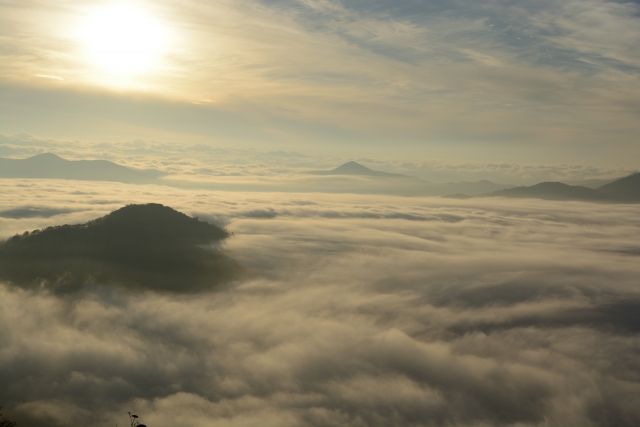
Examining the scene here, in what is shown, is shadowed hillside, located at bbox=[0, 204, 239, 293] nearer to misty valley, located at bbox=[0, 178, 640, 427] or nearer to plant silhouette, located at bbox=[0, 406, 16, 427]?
misty valley, located at bbox=[0, 178, 640, 427]

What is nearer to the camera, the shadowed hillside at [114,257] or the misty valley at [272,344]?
the misty valley at [272,344]

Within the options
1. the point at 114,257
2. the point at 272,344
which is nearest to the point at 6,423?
the point at 272,344

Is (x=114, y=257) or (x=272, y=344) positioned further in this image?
(x=114, y=257)

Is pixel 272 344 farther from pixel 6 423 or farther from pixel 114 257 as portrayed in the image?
pixel 114 257

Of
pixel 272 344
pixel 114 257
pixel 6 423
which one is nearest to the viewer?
pixel 6 423

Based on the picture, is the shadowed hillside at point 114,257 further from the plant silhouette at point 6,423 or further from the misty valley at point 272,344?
the plant silhouette at point 6,423

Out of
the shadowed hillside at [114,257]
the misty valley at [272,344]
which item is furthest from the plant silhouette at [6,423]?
the shadowed hillside at [114,257]

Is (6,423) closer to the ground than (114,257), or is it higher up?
closer to the ground

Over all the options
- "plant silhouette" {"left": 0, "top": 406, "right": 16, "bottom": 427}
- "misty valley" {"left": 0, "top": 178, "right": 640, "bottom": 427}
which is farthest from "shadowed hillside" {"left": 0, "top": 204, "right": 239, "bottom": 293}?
"plant silhouette" {"left": 0, "top": 406, "right": 16, "bottom": 427}

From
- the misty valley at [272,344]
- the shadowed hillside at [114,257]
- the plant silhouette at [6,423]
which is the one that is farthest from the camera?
the shadowed hillside at [114,257]
